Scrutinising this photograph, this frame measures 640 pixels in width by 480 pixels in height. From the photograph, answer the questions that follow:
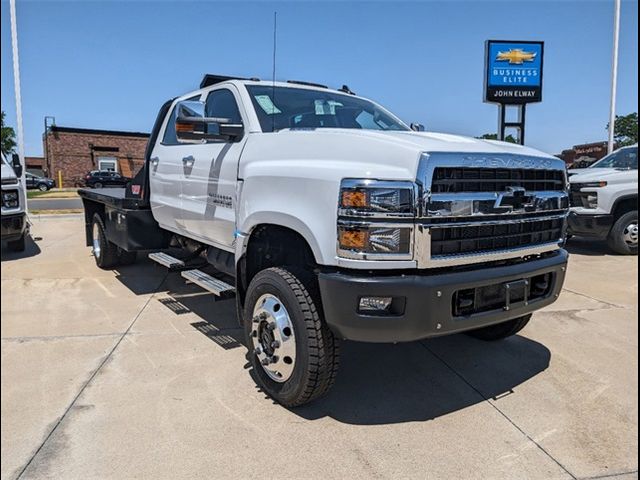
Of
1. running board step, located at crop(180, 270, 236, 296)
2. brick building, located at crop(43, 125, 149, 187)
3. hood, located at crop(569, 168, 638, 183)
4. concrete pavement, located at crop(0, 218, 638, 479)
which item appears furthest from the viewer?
brick building, located at crop(43, 125, 149, 187)

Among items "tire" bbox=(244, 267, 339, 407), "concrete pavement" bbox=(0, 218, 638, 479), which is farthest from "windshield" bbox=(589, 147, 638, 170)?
"tire" bbox=(244, 267, 339, 407)

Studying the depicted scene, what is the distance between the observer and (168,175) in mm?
5195

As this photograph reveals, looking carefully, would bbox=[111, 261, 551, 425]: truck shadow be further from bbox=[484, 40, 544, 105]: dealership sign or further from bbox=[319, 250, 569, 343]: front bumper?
bbox=[484, 40, 544, 105]: dealership sign

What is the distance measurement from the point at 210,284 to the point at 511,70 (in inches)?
588

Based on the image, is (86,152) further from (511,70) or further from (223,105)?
(223,105)

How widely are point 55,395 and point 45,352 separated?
0.82 m

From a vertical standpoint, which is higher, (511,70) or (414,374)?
(511,70)

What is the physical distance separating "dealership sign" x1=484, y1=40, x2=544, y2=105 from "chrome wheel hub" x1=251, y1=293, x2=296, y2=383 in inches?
582

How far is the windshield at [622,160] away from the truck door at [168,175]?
7.89 metres

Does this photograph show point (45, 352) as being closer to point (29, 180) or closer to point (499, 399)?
point (499, 399)

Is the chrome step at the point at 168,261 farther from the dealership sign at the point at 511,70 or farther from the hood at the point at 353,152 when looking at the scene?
the dealership sign at the point at 511,70

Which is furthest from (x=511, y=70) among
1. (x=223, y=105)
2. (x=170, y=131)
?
(x=223, y=105)

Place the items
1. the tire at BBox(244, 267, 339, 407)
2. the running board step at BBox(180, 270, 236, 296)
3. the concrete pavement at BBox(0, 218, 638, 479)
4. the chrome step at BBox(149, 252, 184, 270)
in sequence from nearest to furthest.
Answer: the concrete pavement at BBox(0, 218, 638, 479) < the tire at BBox(244, 267, 339, 407) < the running board step at BBox(180, 270, 236, 296) < the chrome step at BBox(149, 252, 184, 270)

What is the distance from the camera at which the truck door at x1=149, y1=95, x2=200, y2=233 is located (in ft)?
16.3
